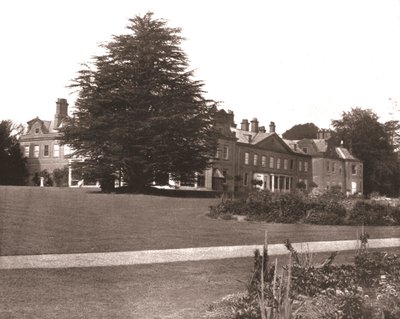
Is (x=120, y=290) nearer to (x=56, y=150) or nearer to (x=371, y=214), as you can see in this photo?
(x=371, y=214)

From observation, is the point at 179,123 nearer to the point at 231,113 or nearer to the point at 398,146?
the point at 231,113

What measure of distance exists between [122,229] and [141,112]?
63.2 ft

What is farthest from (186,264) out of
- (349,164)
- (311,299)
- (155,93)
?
(349,164)

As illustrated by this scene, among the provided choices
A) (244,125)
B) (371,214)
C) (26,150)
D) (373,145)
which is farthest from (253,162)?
(371,214)

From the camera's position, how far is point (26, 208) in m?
19.0

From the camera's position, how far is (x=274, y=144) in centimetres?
6519

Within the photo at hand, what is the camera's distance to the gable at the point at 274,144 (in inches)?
2468

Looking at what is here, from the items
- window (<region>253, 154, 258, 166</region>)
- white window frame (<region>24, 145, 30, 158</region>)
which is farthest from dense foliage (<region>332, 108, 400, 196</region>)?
white window frame (<region>24, 145, 30, 158</region>)

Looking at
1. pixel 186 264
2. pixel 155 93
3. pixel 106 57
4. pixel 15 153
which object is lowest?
pixel 186 264

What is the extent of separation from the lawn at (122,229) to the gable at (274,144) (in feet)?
132

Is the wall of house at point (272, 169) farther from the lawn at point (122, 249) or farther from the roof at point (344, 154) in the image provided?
the lawn at point (122, 249)

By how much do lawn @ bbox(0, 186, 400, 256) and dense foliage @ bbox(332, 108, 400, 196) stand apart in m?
58.4

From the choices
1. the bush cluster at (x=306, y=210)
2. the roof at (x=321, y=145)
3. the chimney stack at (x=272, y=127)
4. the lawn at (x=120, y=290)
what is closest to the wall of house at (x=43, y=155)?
the chimney stack at (x=272, y=127)

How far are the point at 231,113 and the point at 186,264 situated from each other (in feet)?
163
